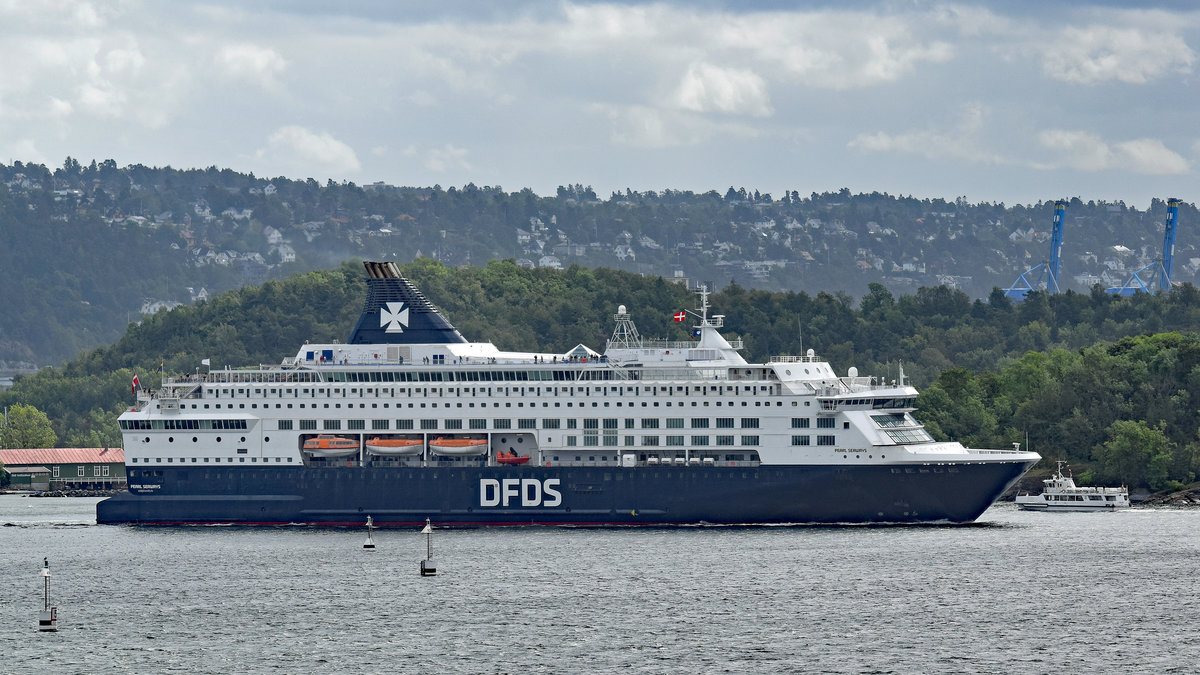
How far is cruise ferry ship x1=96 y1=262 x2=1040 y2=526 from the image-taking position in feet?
218

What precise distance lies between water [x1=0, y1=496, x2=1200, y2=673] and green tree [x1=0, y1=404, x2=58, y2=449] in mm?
62841

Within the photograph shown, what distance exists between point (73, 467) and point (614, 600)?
68.1 m

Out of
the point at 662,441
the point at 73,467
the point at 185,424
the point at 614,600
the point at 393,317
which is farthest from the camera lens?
the point at 73,467

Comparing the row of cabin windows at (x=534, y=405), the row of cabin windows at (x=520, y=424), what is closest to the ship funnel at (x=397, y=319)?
the row of cabin windows at (x=534, y=405)

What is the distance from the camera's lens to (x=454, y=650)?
4581 centimetres

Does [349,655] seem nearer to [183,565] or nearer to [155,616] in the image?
[155,616]

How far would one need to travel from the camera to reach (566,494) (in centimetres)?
6756

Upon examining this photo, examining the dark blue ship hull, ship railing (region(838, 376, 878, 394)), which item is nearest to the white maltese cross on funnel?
the dark blue ship hull

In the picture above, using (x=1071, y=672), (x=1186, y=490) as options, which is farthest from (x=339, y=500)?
(x=1186, y=490)

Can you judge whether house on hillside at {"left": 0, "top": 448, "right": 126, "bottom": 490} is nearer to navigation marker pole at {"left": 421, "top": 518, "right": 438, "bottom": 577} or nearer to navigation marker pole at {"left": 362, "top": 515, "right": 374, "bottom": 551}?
navigation marker pole at {"left": 362, "top": 515, "right": 374, "bottom": 551}

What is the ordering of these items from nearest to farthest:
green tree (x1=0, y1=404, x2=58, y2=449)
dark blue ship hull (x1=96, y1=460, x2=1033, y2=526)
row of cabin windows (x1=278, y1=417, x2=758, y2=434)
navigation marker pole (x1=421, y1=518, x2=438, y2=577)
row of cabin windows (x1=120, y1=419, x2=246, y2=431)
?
navigation marker pole (x1=421, y1=518, x2=438, y2=577)
dark blue ship hull (x1=96, y1=460, x2=1033, y2=526)
row of cabin windows (x1=278, y1=417, x2=758, y2=434)
row of cabin windows (x1=120, y1=419, x2=246, y2=431)
green tree (x1=0, y1=404, x2=58, y2=449)

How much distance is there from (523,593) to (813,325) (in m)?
90.9

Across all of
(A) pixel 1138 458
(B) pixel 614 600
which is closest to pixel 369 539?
(B) pixel 614 600

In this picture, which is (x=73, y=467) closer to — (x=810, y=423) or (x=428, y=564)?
(x=810, y=423)
